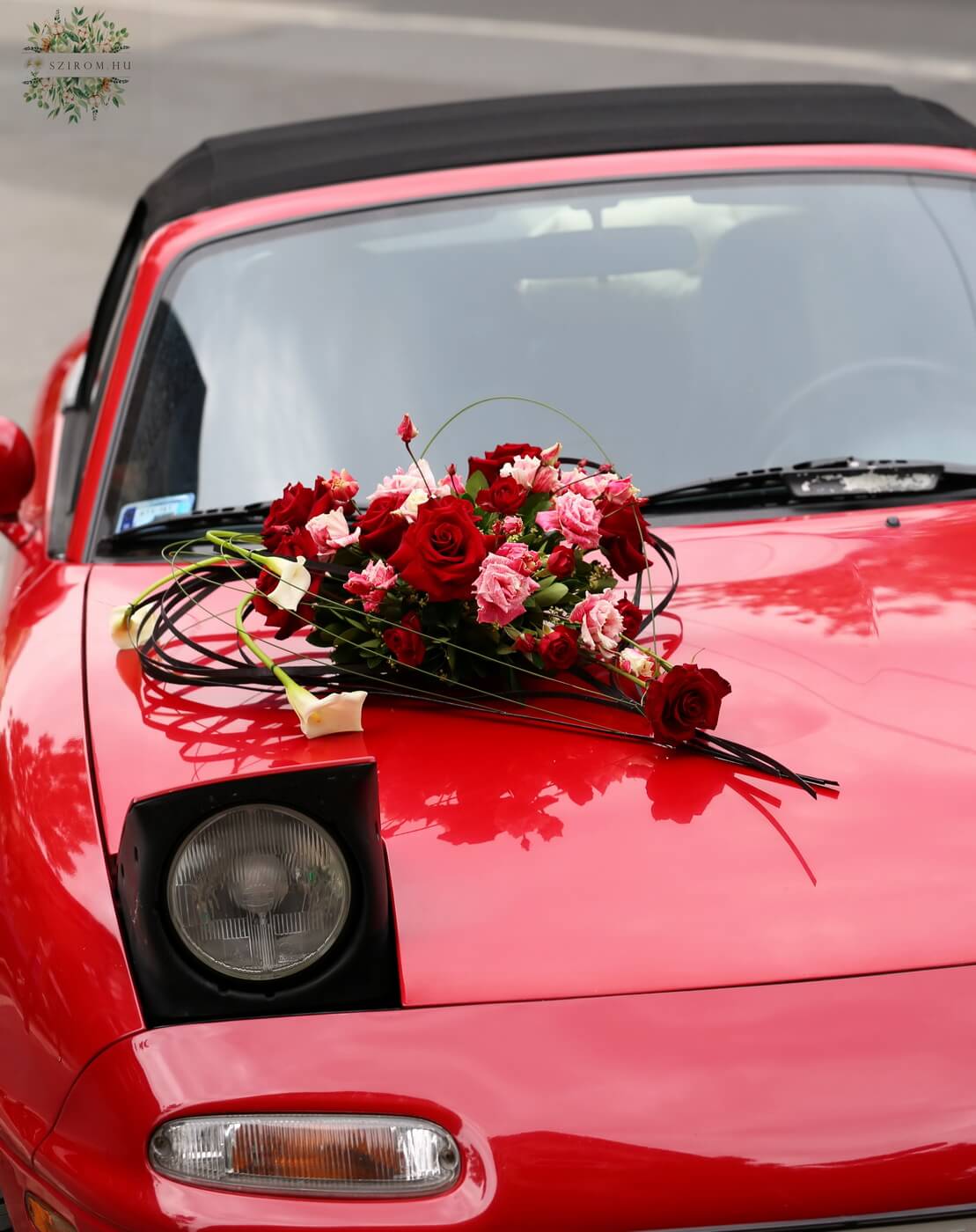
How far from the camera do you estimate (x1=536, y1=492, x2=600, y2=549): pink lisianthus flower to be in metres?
2.01

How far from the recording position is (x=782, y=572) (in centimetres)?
223

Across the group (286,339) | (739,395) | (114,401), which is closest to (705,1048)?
(739,395)

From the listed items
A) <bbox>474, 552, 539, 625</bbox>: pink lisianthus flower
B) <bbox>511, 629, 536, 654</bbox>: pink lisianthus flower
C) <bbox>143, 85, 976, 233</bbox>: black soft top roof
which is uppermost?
<bbox>143, 85, 976, 233</bbox>: black soft top roof

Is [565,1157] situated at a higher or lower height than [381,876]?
lower

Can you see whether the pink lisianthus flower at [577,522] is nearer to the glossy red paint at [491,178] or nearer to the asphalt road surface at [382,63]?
the glossy red paint at [491,178]

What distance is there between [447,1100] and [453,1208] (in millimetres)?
96

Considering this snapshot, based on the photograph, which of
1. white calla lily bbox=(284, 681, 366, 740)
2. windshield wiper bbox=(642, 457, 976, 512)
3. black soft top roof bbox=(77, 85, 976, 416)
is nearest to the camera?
white calla lily bbox=(284, 681, 366, 740)

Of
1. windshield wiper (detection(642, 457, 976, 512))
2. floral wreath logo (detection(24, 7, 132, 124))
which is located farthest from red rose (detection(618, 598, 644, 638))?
floral wreath logo (detection(24, 7, 132, 124))

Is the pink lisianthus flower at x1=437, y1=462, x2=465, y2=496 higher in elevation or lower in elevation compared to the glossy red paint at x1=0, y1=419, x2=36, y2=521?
lower

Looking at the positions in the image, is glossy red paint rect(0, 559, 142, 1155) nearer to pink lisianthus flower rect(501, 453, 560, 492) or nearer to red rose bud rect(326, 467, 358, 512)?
red rose bud rect(326, 467, 358, 512)

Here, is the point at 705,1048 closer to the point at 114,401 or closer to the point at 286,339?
the point at 286,339

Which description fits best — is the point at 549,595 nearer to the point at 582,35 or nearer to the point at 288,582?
the point at 288,582

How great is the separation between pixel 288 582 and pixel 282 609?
5 centimetres

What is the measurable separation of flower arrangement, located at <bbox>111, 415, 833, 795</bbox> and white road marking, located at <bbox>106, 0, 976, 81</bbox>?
12.3 metres
